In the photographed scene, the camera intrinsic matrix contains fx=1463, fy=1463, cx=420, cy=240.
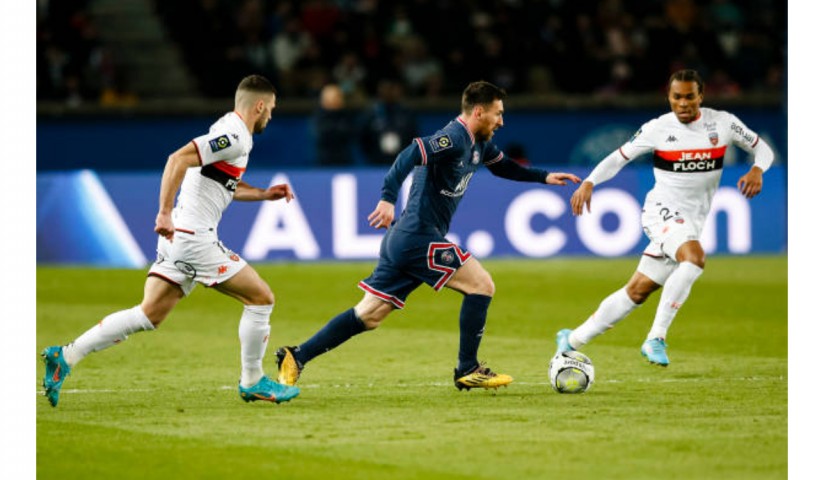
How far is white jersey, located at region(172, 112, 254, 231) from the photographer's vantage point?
8055mm

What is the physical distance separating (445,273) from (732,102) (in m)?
13.9

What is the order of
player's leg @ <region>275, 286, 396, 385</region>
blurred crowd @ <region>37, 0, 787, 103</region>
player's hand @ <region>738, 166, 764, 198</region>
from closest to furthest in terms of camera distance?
player's leg @ <region>275, 286, 396, 385</region> → player's hand @ <region>738, 166, 764, 198</region> → blurred crowd @ <region>37, 0, 787, 103</region>

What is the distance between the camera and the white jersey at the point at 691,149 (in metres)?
9.45

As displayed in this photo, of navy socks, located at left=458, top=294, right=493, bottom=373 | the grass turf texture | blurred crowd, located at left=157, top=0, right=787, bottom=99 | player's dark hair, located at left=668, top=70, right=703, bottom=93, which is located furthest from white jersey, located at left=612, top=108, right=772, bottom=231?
blurred crowd, located at left=157, top=0, right=787, bottom=99

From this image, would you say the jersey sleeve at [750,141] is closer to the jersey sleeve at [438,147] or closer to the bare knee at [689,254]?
the bare knee at [689,254]

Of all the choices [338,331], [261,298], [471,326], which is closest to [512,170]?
[471,326]

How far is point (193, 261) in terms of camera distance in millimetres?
8078

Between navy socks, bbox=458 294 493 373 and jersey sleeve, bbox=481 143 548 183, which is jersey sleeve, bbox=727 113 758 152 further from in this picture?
navy socks, bbox=458 294 493 373

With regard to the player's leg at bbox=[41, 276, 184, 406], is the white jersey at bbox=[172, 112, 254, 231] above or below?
above

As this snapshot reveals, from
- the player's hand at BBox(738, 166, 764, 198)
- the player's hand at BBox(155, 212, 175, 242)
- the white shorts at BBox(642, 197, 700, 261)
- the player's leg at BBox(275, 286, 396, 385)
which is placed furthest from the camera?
the white shorts at BBox(642, 197, 700, 261)

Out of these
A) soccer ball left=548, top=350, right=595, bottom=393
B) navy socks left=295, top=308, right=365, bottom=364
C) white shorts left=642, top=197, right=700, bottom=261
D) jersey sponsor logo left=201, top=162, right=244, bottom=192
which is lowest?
soccer ball left=548, top=350, right=595, bottom=393

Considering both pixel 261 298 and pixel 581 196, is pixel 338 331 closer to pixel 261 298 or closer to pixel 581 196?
pixel 261 298

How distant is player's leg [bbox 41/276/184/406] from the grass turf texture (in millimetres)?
223
